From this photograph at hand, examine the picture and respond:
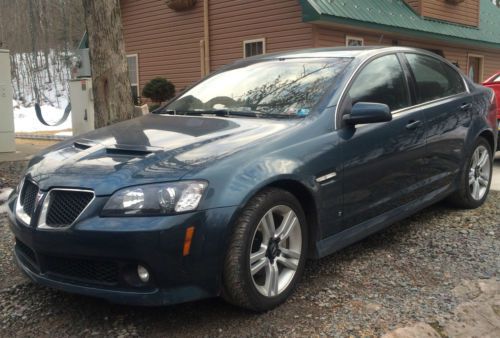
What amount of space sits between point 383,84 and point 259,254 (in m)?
1.90

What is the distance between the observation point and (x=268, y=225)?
2941 millimetres

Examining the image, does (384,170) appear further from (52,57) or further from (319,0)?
(52,57)

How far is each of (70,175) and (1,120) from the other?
7.52m

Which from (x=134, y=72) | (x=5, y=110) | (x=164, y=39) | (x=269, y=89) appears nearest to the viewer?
(x=269, y=89)

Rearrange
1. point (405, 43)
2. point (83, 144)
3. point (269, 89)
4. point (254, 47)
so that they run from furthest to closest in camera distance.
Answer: point (405, 43) < point (254, 47) < point (269, 89) < point (83, 144)

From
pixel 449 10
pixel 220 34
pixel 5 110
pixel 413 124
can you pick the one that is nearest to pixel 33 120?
pixel 220 34

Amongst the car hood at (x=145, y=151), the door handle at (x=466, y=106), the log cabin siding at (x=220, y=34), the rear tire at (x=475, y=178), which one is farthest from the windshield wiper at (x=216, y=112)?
the log cabin siding at (x=220, y=34)

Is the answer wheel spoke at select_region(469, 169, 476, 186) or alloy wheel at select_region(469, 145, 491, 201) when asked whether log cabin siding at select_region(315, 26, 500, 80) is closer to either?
alloy wheel at select_region(469, 145, 491, 201)

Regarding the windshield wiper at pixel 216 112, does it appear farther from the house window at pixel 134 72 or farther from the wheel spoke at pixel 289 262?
the house window at pixel 134 72

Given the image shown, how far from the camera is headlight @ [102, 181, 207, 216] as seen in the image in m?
2.57

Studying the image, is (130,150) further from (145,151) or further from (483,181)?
(483,181)

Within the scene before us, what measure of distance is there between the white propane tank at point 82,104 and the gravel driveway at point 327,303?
8.22 metres

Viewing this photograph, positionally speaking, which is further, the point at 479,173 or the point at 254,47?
the point at 254,47

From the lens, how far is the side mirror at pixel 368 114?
11.1ft
